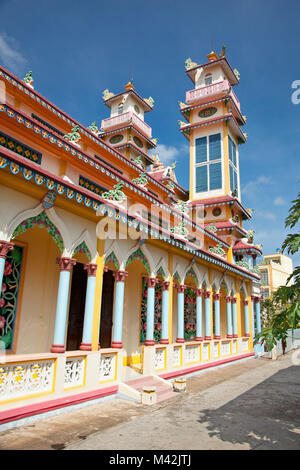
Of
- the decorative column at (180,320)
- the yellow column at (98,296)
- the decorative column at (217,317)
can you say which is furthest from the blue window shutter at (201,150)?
the yellow column at (98,296)

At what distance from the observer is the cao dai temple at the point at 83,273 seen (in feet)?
19.9

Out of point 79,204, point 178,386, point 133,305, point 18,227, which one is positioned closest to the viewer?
point 18,227

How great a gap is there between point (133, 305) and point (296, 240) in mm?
7496

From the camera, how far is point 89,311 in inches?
293

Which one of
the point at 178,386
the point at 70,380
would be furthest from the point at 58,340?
the point at 178,386

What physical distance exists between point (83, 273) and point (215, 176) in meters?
14.0

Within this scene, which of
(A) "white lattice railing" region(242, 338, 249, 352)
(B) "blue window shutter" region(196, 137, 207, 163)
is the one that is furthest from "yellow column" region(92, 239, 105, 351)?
(B) "blue window shutter" region(196, 137, 207, 163)

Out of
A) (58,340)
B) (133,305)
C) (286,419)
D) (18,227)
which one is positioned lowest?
(286,419)

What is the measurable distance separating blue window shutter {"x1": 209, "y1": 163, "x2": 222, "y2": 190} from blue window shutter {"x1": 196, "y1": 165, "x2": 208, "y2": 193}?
0.35 m

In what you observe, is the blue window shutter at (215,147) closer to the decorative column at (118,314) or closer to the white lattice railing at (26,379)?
the decorative column at (118,314)

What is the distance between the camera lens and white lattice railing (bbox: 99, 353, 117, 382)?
7.55 metres

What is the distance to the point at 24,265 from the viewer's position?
24.8 feet

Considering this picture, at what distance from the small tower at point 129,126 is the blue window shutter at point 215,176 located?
424 cm
